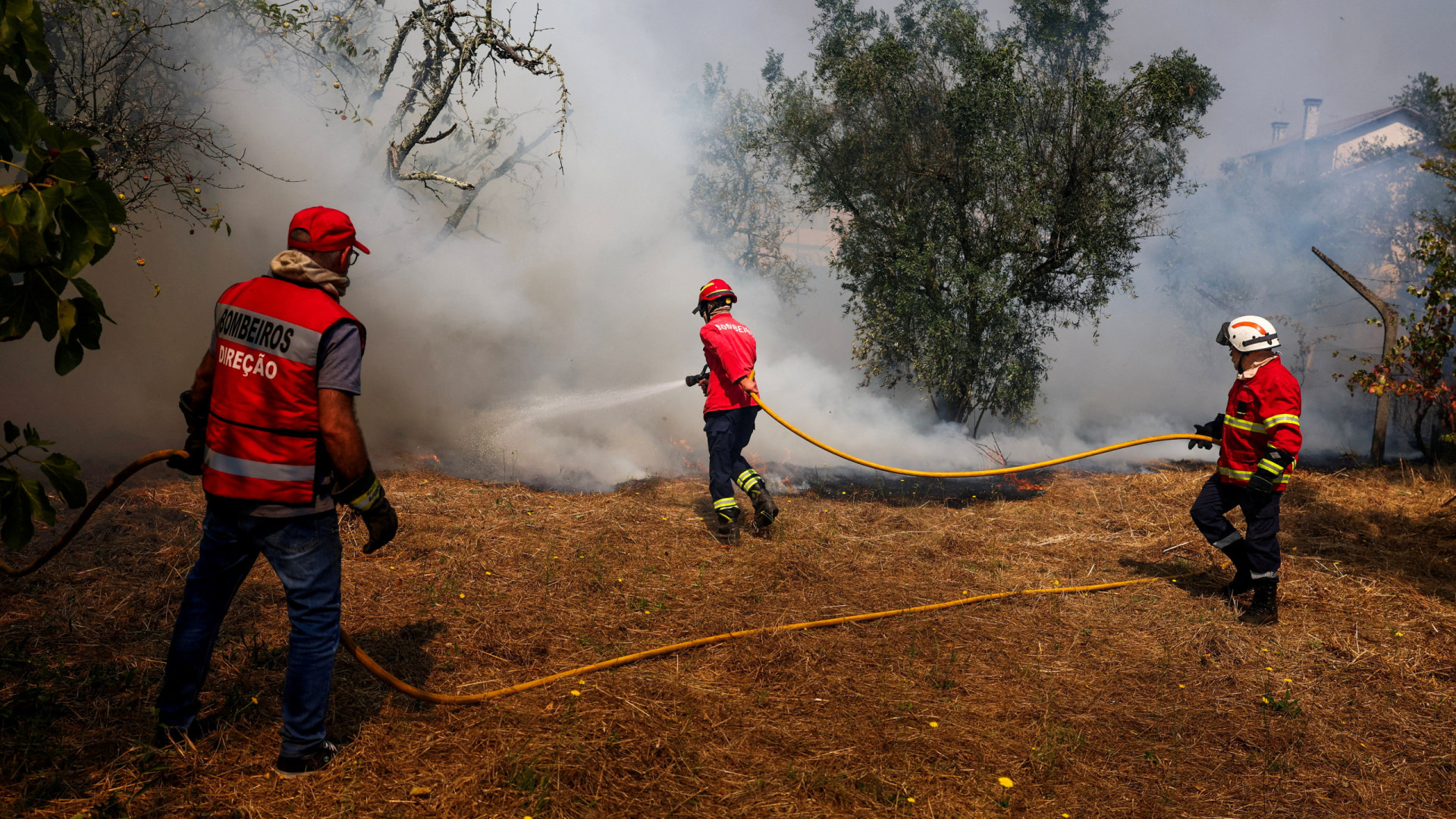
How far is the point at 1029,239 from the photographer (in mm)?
9344

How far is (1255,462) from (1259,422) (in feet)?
0.86

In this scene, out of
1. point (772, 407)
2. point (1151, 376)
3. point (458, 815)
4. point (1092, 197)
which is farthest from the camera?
point (1151, 376)

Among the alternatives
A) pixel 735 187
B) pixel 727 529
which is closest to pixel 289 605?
pixel 727 529

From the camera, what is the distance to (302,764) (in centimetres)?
284

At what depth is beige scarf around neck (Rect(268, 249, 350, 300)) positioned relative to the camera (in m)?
2.84

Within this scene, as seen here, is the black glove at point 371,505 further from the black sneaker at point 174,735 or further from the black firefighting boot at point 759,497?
the black firefighting boot at point 759,497

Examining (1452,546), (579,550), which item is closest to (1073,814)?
(579,550)

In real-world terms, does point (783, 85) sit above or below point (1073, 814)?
above

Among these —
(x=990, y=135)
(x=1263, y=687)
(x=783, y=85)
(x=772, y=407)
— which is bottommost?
(x=1263, y=687)

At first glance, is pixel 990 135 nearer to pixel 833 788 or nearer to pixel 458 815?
pixel 833 788

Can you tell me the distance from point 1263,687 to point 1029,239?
633 centimetres

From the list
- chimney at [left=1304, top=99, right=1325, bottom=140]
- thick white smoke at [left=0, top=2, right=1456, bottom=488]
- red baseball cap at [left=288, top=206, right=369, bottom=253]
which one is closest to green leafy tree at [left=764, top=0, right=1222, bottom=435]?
thick white smoke at [left=0, top=2, right=1456, bottom=488]

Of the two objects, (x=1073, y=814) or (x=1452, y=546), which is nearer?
(x=1073, y=814)

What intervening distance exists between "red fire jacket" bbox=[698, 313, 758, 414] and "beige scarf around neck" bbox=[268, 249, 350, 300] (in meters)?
3.39
